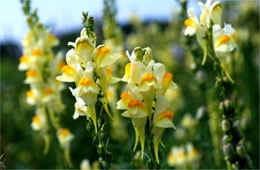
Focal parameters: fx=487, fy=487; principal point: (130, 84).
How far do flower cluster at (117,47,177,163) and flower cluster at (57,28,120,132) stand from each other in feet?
0.23

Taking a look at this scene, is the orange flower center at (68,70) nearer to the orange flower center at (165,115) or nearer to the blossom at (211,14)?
the orange flower center at (165,115)

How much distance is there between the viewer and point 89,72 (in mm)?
1507

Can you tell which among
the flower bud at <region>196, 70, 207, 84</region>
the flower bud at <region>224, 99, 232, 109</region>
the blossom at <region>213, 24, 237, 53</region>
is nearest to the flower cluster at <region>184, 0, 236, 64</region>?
the blossom at <region>213, 24, 237, 53</region>

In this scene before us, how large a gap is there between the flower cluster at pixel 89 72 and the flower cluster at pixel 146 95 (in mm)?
70

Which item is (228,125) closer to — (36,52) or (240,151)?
(240,151)

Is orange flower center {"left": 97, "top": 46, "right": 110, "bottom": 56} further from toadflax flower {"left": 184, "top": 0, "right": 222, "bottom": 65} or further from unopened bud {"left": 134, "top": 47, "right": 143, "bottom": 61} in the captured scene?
toadflax flower {"left": 184, "top": 0, "right": 222, "bottom": 65}

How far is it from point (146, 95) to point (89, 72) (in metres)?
0.20

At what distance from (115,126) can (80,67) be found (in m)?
1.75

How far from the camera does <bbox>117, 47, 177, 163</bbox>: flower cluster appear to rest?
4.94 ft

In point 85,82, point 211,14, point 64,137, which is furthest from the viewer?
point 64,137

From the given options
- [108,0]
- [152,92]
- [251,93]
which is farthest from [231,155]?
[251,93]

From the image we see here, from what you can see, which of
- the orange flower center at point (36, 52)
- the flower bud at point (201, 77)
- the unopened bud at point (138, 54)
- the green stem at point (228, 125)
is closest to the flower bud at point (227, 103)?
the green stem at point (228, 125)

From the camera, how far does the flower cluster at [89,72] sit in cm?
150

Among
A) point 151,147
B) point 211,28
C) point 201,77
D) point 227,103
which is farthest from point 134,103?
point 201,77
